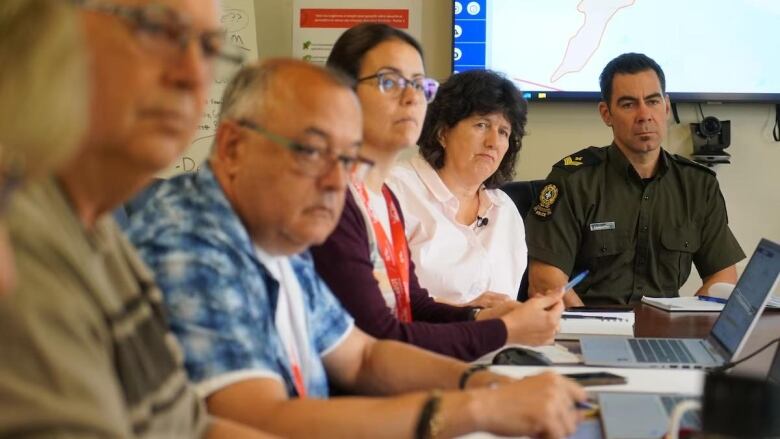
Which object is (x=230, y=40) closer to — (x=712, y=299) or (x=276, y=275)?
(x=712, y=299)

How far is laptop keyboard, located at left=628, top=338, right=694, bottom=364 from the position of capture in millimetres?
1777

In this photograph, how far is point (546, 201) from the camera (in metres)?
3.19

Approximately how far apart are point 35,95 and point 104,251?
0.29 meters

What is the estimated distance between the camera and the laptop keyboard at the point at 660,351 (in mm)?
1777

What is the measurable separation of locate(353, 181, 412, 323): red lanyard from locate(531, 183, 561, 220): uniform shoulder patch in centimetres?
113

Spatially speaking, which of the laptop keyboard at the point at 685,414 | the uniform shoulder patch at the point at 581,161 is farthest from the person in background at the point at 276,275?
the uniform shoulder patch at the point at 581,161

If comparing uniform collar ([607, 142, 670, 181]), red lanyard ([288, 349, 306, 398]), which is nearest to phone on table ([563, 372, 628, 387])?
red lanyard ([288, 349, 306, 398])

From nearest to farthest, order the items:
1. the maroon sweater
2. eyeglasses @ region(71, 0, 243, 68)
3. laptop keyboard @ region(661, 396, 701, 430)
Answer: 1. eyeglasses @ region(71, 0, 243, 68)
2. laptop keyboard @ region(661, 396, 701, 430)
3. the maroon sweater

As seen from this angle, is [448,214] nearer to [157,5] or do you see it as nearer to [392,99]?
[392,99]

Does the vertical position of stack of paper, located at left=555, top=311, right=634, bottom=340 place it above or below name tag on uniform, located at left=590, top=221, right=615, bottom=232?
below

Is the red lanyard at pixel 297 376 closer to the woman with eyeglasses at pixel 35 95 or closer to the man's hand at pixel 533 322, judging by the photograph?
the man's hand at pixel 533 322

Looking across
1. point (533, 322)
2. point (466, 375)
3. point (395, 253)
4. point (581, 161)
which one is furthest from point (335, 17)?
point (466, 375)

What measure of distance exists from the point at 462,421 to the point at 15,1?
786mm

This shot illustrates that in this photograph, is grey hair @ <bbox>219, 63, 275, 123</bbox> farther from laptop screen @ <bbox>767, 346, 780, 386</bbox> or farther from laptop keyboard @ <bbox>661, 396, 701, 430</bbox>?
laptop screen @ <bbox>767, 346, 780, 386</bbox>
